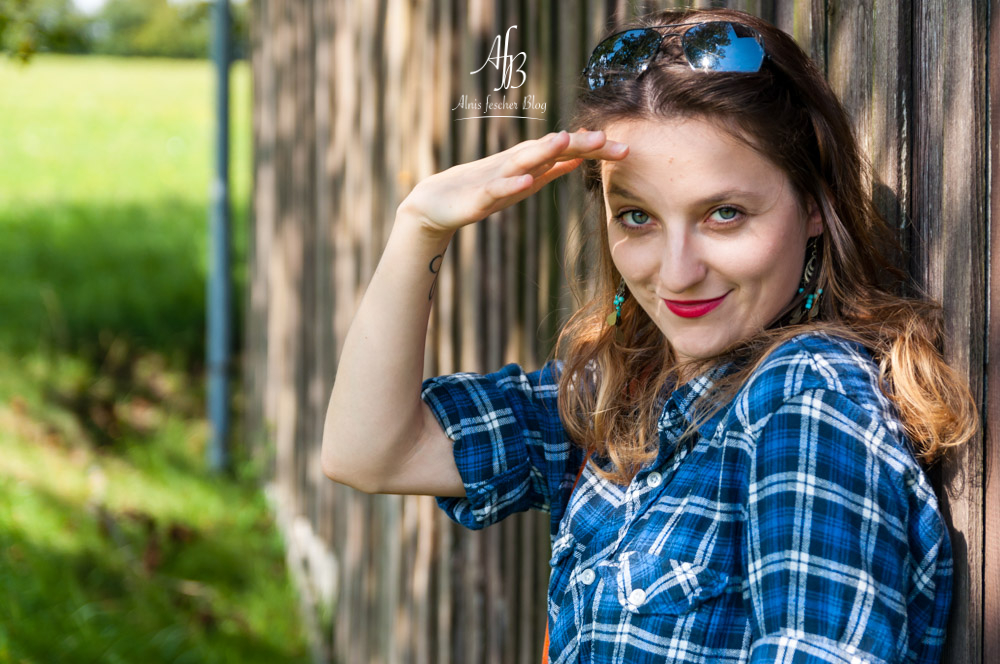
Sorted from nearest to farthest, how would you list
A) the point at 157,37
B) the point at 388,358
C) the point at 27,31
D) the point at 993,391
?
the point at 993,391
the point at 388,358
the point at 27,31
the point at 157,37

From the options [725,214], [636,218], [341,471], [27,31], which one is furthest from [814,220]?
[27,31]

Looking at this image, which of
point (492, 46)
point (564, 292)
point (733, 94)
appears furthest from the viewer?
point (492, 46)

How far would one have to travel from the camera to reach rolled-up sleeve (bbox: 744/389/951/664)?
1.20 meters

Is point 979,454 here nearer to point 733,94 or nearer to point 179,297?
point 733,94

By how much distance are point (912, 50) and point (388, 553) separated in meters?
2.73

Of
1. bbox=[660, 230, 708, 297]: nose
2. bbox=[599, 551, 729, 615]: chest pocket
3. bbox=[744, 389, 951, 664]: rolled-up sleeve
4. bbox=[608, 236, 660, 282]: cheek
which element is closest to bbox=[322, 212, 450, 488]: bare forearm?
bbox=[608, 236, 660, 282]: cheek

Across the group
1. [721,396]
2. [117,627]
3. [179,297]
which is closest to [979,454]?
[721,396]

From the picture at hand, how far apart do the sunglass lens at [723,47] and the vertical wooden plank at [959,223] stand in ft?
0.81

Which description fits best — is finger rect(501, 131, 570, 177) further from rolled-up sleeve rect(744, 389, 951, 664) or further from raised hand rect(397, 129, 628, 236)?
rolled-up sleeve rect(744, 389, 951, 664)

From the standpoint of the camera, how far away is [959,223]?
143 centimetres

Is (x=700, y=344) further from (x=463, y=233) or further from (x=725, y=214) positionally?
(x=463, y=233)

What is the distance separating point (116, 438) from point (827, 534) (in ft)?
19.2

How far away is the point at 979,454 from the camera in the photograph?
1418mm

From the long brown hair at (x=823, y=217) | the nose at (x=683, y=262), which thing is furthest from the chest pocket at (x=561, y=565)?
the nose at (x=683, y=262)
